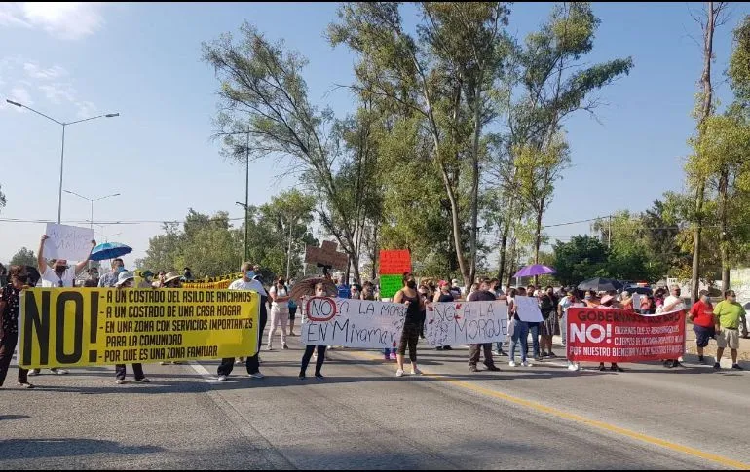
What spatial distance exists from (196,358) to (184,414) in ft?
10.4

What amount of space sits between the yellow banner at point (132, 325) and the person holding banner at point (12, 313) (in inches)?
13.7

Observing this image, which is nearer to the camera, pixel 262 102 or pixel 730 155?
pixel 730 155

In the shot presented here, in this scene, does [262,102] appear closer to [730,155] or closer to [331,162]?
[331,162]

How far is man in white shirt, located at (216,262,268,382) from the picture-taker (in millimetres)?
10891

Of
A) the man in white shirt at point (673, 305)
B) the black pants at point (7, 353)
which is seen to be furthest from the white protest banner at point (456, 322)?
the black pants at point (7, 353)

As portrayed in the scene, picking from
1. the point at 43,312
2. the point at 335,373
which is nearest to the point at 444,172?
the point at 335,373

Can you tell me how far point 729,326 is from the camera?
14312 millimetres

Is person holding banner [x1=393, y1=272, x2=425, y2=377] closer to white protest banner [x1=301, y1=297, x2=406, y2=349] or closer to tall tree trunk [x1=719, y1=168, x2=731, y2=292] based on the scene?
white protest banner [x1=301, y1=297, x2=406, y2=349]

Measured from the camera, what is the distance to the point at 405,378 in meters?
11.4

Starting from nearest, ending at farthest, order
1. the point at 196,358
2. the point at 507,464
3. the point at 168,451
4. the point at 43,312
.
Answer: the point at 507,464, the point at 168,451, the point at 43,312, the point at 196,358

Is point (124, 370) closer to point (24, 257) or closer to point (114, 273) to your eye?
point (114, 273)

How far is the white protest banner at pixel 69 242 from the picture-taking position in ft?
49.5

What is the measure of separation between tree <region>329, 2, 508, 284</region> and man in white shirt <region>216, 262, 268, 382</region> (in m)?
16.9

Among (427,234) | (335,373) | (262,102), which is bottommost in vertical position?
(335,373)
